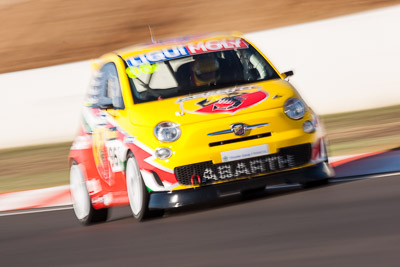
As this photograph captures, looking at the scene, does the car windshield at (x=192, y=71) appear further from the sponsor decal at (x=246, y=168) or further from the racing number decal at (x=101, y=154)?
the sponsor decal at (x=246, y=168)

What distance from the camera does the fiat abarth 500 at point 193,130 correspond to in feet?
26.5

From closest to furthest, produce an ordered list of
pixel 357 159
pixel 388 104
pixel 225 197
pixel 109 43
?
pixel 225 197 < pixel 357 159 < pixel 388 104 < pixel 109 43

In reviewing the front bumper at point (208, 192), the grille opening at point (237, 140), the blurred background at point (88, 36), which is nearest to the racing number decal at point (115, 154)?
the front bumper at point (208, 192)

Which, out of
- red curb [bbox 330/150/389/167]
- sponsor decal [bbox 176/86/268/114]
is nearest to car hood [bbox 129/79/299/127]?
sponsor decal [bbox 176/86/268/114]

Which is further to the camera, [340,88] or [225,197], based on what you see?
[340,88]

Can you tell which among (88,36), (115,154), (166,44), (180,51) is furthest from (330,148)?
(88,36)

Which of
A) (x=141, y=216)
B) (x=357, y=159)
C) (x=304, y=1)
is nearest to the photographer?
(x=141, y=216)

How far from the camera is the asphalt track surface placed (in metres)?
5.75

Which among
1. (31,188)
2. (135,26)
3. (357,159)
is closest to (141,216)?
(357,159)

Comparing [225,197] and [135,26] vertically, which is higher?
[225,197]

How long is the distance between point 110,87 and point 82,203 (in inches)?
47.1

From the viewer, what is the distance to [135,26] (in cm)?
2719

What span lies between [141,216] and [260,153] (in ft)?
3.77

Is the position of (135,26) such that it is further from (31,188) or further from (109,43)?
(31,188)
